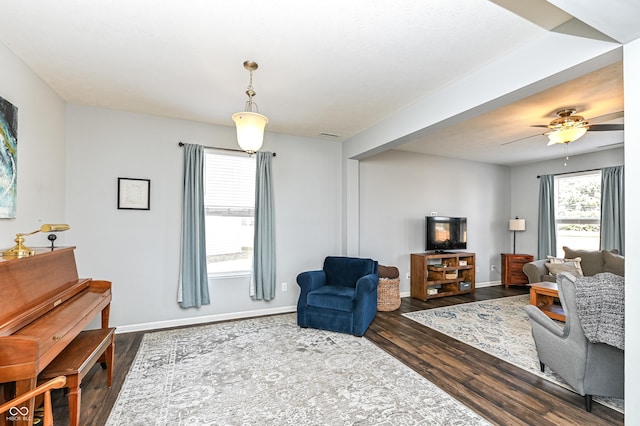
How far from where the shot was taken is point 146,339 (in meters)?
3.33

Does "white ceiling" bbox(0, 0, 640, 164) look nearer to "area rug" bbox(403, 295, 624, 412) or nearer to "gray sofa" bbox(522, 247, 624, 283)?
"gray sofa" bbox(522, 247, 624, 283)

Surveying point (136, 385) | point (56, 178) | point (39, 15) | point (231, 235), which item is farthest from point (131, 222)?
point (39, 15)

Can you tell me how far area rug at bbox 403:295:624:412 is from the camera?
2813mm

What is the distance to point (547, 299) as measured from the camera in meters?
4.14

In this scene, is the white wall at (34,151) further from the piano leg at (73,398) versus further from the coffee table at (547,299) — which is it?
the coffee table at (547,299)

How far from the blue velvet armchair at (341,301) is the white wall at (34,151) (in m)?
2.73

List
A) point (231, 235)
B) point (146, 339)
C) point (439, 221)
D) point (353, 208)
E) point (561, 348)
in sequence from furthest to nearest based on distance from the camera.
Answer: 1. point (439, 221)
2. point (353, 208)
3. point (231, 235)
4. point (146, 339)
5. point (561, 348)

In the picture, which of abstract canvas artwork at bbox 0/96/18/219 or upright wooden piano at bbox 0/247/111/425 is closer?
upright wooden piano at bbox 0/247/111/425

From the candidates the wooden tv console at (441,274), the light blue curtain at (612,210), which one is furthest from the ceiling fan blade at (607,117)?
the wooden tv console at (441,274)

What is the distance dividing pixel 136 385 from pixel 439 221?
5.07 m

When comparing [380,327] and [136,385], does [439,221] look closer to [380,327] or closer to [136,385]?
[380,327]

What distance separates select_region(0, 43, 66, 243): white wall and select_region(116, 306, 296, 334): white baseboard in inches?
50.4

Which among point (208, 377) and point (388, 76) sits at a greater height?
point (388, 76)

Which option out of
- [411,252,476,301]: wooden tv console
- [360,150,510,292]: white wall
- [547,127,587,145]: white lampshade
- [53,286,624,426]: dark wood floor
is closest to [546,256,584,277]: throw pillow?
[411,252,476,301]: wooden tv console
